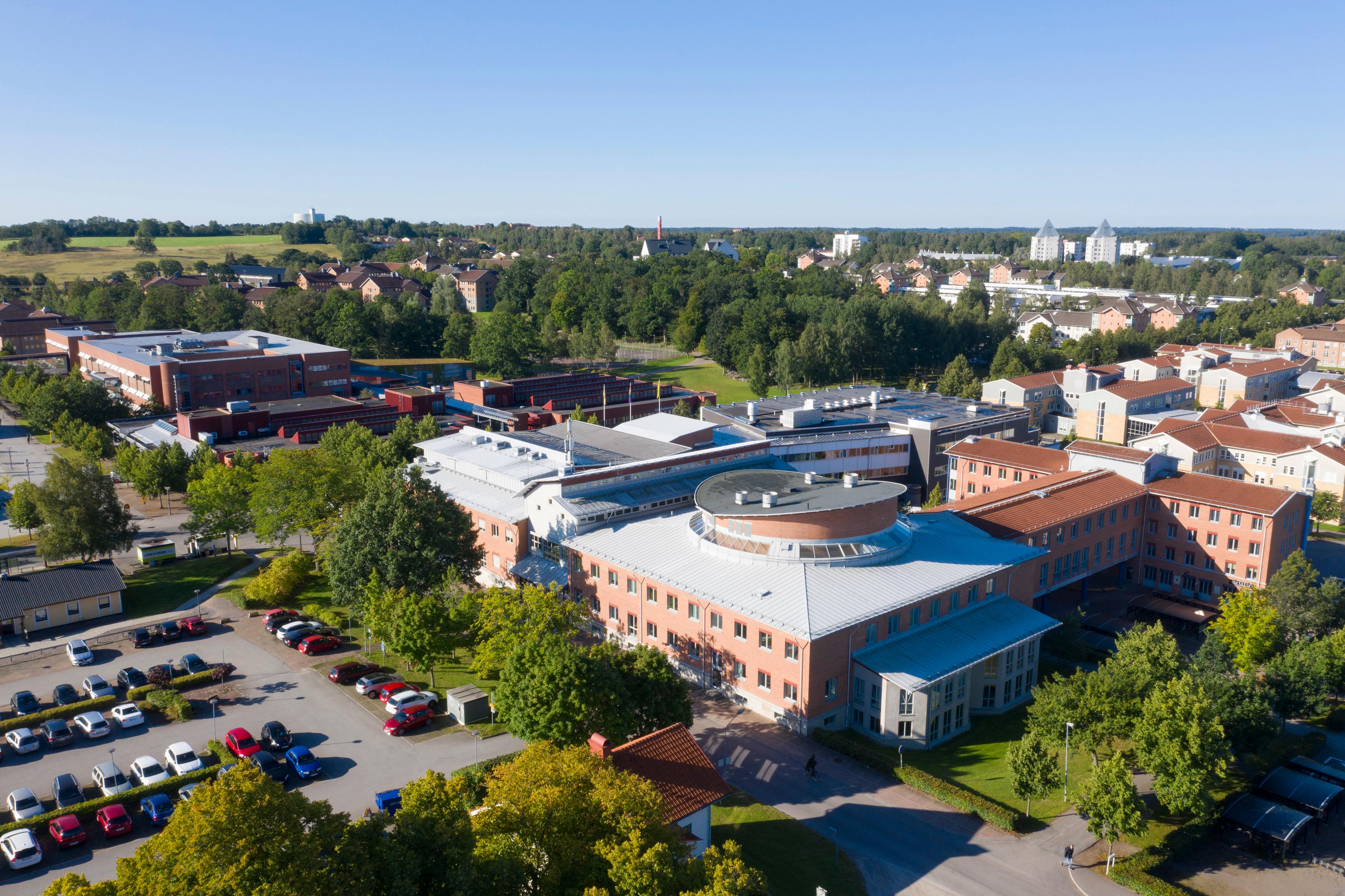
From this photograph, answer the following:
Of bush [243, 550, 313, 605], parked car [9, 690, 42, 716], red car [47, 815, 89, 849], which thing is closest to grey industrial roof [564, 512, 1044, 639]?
bush [243, 550, 313, 605]

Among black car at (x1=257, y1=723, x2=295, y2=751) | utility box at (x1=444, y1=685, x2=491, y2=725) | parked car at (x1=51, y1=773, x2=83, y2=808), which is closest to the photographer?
parked car at (x1=51, y1=773, x2=83, y2=808)

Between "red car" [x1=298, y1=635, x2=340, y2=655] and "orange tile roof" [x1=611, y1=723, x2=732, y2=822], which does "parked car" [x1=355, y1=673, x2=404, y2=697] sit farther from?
"orange tile roof" [x1=611, y1=723, x2=732, y2=822]

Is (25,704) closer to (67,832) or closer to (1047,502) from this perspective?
(67,832)

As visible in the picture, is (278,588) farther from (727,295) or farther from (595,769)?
(727,295)

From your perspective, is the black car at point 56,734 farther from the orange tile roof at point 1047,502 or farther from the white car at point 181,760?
the orange tile roof at point 1047,502

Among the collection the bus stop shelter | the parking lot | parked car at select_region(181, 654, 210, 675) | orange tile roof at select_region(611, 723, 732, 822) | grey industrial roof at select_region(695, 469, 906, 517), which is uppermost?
grey industrial roof at select_region(695, 469, 906, 517)

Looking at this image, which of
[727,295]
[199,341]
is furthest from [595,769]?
[727,295]
